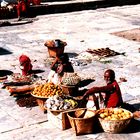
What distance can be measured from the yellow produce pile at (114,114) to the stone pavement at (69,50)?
0.46 m

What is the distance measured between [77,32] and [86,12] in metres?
5.86

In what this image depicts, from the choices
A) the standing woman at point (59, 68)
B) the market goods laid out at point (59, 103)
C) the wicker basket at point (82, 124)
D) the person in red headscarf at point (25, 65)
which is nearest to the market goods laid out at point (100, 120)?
the wicker basket at point (82, 124)

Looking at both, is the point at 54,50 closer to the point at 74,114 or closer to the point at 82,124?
the point at 74,114

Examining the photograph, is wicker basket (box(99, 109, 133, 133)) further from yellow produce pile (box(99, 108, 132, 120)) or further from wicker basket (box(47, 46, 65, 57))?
wicker basket (box(47, 46, 65, 57))

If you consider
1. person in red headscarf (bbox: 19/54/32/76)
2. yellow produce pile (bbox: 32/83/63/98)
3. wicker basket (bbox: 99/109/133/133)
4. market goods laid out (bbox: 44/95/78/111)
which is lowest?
wicker basket (bbox: 99/109/133/133)

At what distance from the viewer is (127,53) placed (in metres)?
17.5

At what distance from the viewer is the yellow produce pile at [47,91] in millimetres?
11305

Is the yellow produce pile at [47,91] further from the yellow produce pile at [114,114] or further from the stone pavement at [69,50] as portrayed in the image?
the yellow produce pile at [114,114]

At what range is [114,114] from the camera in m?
10.2

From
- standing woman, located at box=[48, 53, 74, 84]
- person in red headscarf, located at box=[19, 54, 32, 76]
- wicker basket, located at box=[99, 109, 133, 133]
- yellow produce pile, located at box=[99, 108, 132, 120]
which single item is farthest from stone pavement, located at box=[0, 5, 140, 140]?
standing woman, located at box=[48, 53, 74, 84]

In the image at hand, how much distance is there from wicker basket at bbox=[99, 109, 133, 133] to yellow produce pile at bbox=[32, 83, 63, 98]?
1900 millimetres

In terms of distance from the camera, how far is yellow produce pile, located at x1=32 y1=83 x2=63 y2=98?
11305 millimetres

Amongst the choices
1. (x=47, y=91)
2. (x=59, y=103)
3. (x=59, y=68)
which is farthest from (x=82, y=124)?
(x=59, y=68)

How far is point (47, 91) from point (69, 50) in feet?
22.4
